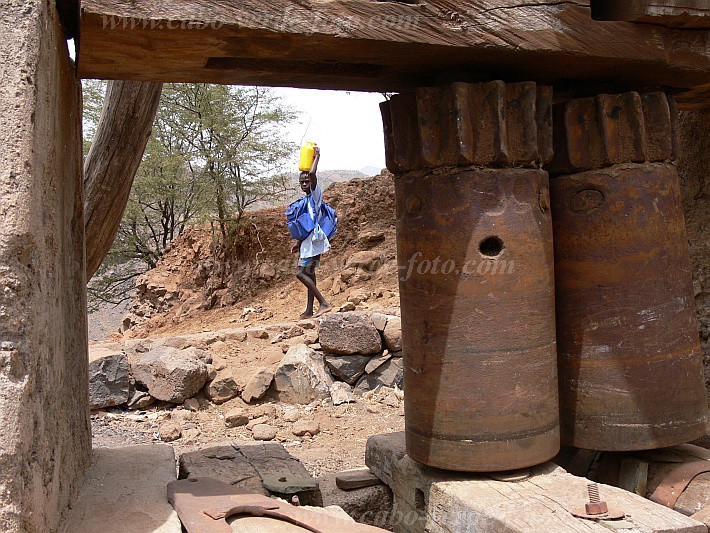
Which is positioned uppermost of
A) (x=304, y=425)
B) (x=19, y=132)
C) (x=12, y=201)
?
(x=19, y=132)

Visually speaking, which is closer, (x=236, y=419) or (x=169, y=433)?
(x=169, y=433)

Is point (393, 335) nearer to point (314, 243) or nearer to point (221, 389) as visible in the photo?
point (221, 389)

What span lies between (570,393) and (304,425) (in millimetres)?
3291

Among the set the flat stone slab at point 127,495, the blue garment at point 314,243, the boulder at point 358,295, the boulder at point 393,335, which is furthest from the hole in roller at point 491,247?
the boulder at point 358,295

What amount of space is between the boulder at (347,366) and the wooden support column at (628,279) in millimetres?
4069

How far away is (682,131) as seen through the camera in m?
3.71

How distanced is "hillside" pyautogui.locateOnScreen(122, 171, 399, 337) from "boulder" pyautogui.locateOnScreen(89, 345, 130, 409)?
4955mm

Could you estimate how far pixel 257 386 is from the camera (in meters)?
6.21

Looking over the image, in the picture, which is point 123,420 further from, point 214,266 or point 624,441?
point 214,266

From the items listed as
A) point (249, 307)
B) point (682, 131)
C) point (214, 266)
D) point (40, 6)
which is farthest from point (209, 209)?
point (40, 6)

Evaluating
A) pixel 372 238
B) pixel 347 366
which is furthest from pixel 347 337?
pixel 372 238

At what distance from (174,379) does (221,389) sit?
451mm

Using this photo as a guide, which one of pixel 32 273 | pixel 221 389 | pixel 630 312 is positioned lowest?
pixel 221 389

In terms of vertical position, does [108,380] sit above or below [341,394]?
above
